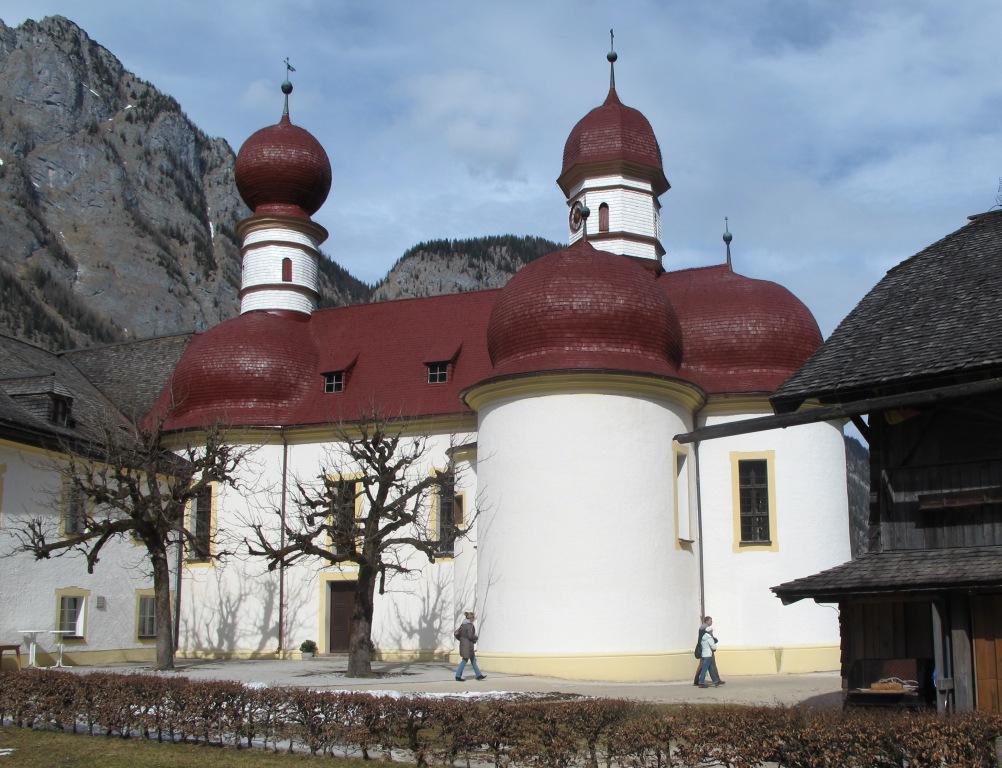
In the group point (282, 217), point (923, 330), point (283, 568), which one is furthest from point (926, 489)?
point (282, 217)

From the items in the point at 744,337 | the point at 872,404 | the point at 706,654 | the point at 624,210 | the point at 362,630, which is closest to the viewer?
the point at 872,404

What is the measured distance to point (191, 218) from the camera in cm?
13700

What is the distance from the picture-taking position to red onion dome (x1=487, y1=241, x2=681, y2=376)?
970 inches

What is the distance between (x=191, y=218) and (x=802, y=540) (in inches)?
4747

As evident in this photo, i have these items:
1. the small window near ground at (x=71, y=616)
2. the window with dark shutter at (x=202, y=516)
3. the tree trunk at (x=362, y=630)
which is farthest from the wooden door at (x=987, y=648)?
the window with dark shutter at (x=202, y=516)

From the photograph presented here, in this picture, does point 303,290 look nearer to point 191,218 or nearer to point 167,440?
point 167,440

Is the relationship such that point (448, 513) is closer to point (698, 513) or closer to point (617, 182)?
point (698, 513)

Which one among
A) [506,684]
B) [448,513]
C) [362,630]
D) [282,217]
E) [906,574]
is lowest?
[506,684]

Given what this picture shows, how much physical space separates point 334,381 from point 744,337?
10.7 metres

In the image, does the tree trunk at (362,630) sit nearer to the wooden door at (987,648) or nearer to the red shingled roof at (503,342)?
the red shingled roof at (503,342)

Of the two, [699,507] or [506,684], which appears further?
[699,507]

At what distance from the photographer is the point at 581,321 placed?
81.3ft

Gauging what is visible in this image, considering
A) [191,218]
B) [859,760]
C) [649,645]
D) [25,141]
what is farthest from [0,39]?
[859,760]

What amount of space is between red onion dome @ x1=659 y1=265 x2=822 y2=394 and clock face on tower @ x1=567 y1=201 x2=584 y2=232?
5.21 meters
